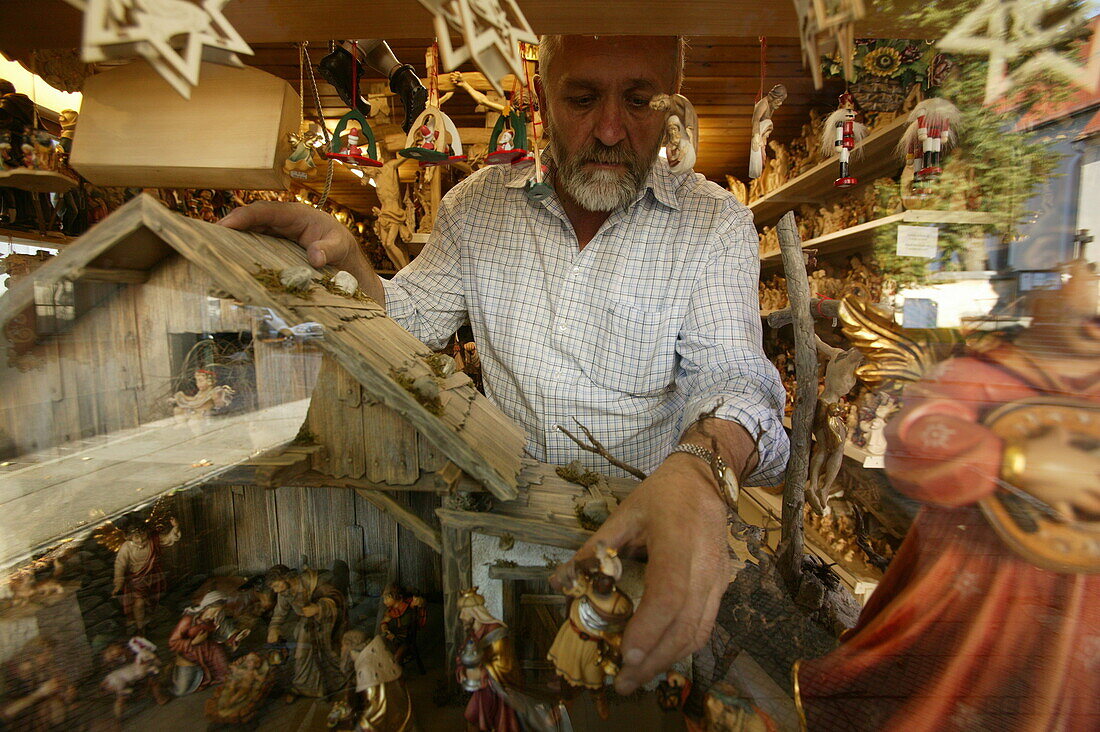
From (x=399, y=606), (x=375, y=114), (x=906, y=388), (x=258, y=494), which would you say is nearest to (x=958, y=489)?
(x=906, y=388)

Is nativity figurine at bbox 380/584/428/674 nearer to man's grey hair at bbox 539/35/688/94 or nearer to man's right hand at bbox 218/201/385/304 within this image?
man's right hand at bbox 218/201/385/304

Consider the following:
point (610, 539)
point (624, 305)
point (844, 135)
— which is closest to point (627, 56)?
point (844, 135)

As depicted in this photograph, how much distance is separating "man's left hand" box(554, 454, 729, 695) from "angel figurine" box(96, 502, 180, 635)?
64 cm

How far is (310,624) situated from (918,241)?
1193mm

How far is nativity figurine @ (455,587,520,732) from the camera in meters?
0.78

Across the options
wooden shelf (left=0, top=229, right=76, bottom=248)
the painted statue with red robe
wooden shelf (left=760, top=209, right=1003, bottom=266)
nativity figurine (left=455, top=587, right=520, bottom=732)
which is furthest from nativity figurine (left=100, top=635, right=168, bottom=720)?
wooden shelf (left=760, top=209, right=1003, bottom=266)

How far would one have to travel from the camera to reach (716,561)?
0.75 m

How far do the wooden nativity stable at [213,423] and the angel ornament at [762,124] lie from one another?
0.74 metres

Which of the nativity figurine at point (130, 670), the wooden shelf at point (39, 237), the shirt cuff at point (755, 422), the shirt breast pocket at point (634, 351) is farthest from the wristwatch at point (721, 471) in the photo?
the wooden shelf at point (39, 237)

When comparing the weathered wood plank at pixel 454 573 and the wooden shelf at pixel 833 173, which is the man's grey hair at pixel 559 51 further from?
the weathered wood plank at pixel 454 573

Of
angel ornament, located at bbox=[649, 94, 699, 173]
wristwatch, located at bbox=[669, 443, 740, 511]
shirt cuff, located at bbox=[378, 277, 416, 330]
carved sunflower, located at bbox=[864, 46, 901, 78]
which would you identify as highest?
carved sunflower, located at bbox=[864, 46, 901, 78]

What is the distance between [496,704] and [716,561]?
389mm

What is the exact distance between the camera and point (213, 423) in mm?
804

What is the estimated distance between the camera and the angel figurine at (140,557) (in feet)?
2.75
